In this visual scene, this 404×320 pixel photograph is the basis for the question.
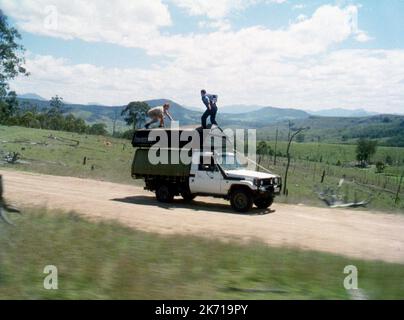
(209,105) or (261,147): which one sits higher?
(209,105)

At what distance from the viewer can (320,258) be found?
8.63 metres

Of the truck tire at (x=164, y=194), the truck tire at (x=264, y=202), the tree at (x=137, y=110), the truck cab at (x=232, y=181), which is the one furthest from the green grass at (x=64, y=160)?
the truck tire at (x=264, y=202)

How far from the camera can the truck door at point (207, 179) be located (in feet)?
53.9

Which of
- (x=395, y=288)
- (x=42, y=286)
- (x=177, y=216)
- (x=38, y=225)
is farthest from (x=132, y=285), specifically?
(x=177, y=216)

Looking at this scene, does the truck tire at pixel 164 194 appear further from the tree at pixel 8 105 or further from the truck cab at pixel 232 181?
the tree at pixel 8 105

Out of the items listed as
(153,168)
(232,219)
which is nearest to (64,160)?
(153,168)

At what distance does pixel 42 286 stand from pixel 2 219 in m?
3.28

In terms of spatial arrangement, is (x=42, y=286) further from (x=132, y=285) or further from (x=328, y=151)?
(x=328, y=151)

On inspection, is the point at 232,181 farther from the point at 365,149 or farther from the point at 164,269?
the point at 365,149

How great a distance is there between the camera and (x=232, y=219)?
14148mm

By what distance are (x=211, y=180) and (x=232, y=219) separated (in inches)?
108

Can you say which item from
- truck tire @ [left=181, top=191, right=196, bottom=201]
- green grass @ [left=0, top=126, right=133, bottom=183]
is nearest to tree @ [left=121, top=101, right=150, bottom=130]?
green grass @ [left=0, top=126, right=133, bottom=183]

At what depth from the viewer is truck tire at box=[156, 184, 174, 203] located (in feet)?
58.8

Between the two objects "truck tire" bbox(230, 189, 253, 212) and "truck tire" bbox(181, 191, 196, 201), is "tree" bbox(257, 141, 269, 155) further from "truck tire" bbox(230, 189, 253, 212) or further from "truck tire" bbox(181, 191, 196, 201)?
"truck tire" bbox(230, 189, 253, 212)
